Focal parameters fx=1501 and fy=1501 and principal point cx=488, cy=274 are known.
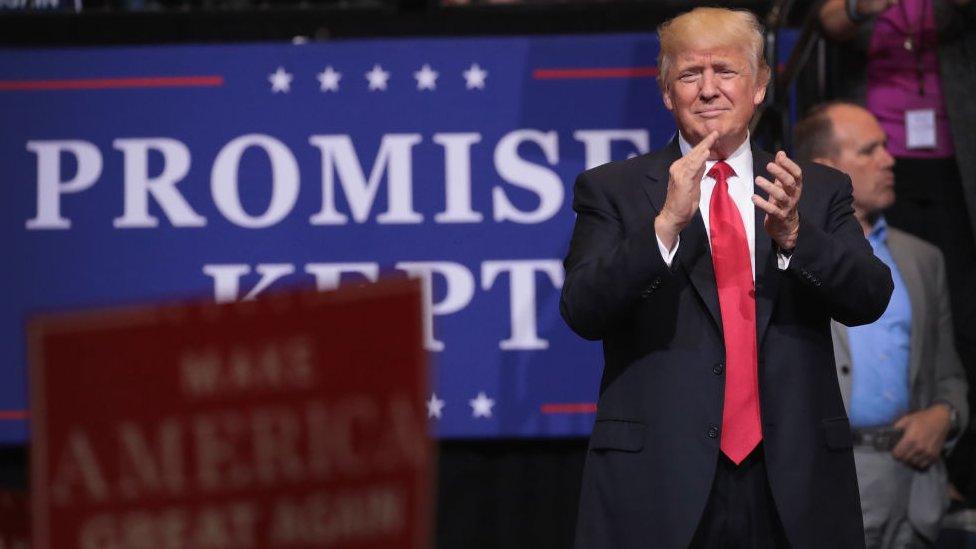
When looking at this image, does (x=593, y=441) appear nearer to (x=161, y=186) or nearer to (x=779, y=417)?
(x=779, y=417)

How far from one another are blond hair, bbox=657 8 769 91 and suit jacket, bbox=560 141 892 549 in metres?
0.26

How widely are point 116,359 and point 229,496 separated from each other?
16 centimetres

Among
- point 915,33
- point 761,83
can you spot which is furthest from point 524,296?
point 761,83

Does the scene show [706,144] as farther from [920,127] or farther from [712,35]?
[920,127]

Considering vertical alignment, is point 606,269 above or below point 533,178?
below

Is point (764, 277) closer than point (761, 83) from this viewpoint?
Answer: Yes

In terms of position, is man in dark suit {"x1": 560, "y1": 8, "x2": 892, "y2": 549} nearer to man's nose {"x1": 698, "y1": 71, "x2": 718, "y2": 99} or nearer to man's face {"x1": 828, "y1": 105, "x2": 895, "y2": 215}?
man's nose {"x1": 698, "y1": 71, "x2": 718, "y2": 99}

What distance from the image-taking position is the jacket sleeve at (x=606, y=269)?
254cm

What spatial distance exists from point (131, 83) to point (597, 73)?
1.36 metres

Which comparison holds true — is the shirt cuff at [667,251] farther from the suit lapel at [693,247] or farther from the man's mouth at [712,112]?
the man's mouth at [712,112]

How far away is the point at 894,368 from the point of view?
13.2 feet

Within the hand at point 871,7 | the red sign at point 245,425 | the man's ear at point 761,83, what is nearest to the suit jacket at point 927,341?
the hand at point 871,7

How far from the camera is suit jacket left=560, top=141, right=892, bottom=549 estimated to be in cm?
257

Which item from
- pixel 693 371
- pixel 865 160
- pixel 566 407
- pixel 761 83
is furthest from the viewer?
pixel 566 407
